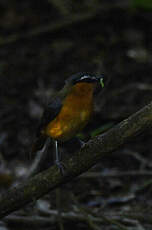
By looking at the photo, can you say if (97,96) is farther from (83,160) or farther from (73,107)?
(83,160)

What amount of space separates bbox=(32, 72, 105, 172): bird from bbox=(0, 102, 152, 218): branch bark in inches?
10.4

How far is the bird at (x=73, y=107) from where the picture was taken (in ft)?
11.8

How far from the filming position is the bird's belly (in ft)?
11.7

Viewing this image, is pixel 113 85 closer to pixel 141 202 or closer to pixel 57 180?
pixel 141 202

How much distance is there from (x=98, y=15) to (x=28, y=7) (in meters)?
1.57

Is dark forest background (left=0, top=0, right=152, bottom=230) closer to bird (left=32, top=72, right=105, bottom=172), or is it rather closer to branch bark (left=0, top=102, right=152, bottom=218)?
bird (left=32, top=72, right=105, bottom=172)

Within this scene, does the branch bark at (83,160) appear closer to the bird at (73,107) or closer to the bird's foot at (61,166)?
the bird's foot at (61,166)

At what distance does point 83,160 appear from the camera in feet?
10.7

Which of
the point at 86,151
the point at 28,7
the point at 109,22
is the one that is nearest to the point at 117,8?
the point at 109,22

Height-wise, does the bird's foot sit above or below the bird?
below

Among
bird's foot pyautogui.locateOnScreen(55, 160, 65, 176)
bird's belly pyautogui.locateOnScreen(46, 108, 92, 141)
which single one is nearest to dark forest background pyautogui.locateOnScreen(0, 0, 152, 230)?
bird's belly pyautogui.locateOnScreen(46, 108, 92, 141)

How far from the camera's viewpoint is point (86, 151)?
129 inches

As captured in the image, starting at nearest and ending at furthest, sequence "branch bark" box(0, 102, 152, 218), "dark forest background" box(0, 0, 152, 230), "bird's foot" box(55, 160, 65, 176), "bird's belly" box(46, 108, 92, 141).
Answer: "branch bark" box(0, 102, 152, 218), "bird's foot" box(55, 160, 65, 176), "bird's belly" box(46, 108, 92, 141), "dark forest background" box(0, 0, 152, 230)

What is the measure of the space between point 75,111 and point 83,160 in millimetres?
473
